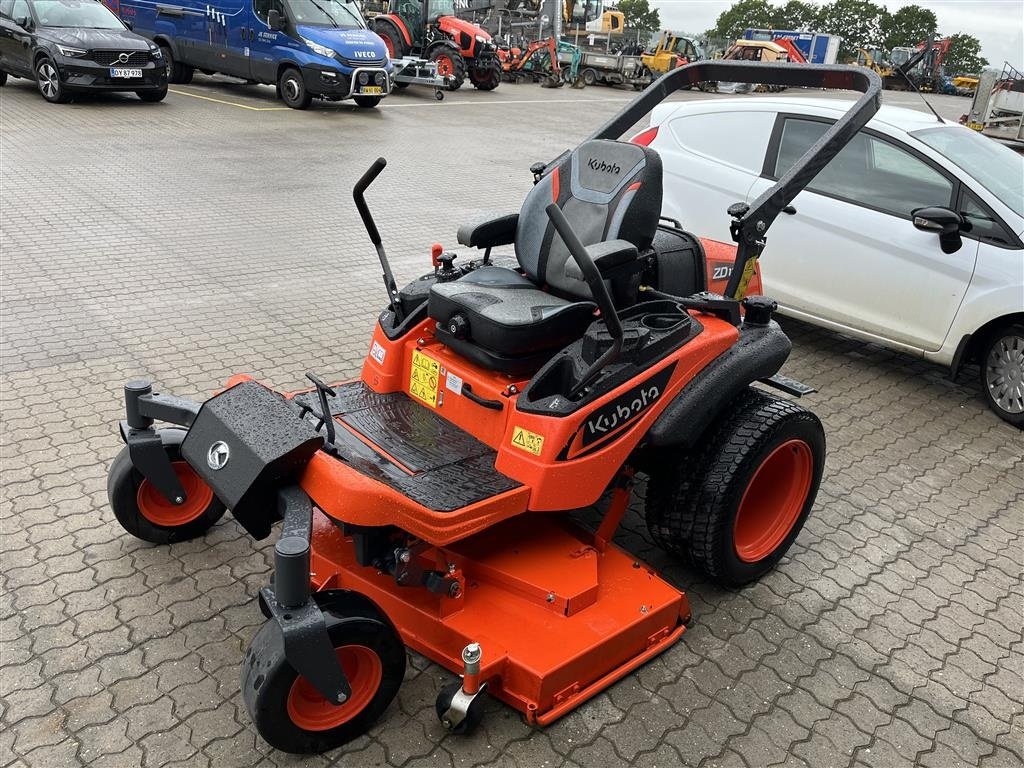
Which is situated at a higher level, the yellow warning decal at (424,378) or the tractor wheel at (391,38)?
the tractor wheel at (391,38)

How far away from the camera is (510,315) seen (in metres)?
3.19

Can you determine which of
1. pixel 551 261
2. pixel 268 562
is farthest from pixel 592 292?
pixel 268 562

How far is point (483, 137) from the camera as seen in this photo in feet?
48.1

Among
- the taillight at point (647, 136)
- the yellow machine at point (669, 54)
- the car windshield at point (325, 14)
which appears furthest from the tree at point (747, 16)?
the taillight at point (647, 136)

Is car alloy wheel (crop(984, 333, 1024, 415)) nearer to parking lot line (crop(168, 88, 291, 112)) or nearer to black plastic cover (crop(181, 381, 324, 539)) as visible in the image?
black plastic cover (crop(181, 381, 324, 539))

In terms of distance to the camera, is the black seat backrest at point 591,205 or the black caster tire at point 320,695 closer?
the black caster tire at point 320,695

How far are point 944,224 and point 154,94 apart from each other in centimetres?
1293

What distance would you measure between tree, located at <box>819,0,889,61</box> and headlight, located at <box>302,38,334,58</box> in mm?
85606

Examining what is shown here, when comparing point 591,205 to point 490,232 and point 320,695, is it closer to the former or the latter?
point 490,232

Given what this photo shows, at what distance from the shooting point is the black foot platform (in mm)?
2910

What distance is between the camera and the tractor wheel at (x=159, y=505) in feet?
11.2

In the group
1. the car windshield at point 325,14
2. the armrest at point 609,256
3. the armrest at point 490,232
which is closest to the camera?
the armrest at point 609,256

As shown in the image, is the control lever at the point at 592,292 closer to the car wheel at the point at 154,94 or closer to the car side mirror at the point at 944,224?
the car side mirror at the point at 944,224

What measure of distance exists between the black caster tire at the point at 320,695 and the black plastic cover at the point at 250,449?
0.37 m
